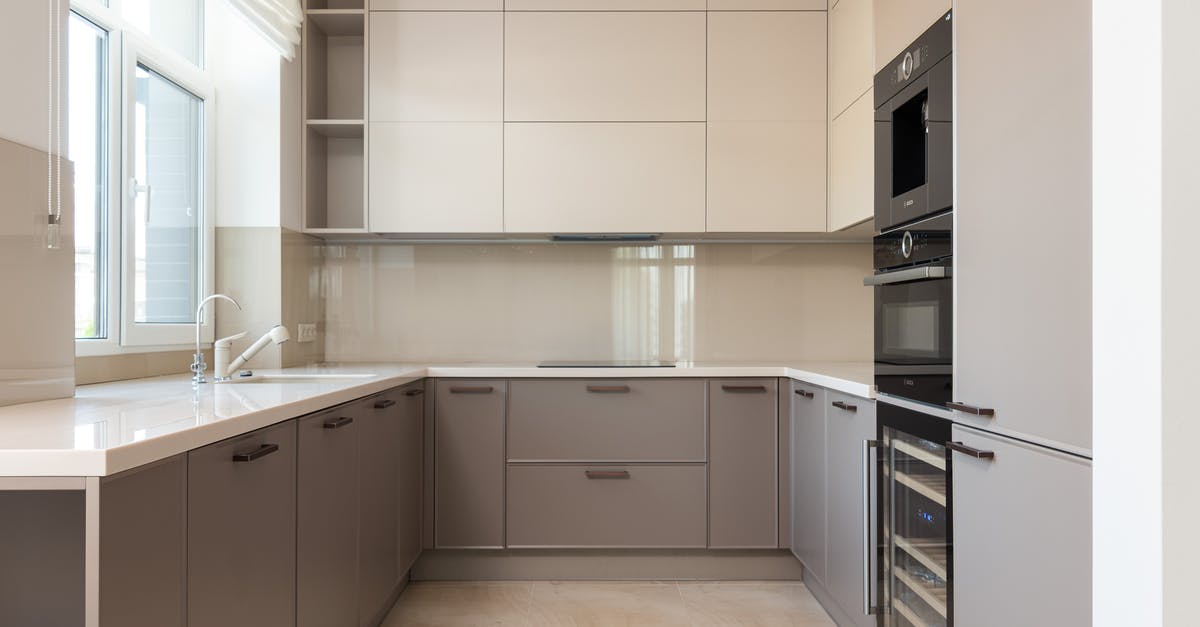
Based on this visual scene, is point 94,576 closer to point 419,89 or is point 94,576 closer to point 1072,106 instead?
point 1072,106

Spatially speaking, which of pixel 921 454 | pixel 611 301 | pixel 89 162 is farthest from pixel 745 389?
pixel 89 162

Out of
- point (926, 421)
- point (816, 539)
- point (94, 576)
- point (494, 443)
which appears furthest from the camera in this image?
point (494, 443)

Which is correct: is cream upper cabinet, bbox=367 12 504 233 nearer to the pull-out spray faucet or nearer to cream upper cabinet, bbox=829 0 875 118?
the pull-out spray faucet

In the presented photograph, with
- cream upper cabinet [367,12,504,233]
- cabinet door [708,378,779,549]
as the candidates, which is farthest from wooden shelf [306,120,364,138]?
cabinet door [708,378,779,549]

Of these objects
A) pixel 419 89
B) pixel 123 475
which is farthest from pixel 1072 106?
pixel 419 89

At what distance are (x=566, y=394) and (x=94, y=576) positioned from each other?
1994mm

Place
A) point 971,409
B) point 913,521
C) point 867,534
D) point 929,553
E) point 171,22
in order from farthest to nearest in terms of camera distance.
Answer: point 171,22 < point 867,534 < point 913,521 < point 929,553 < point 971,409

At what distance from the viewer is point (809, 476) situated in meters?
2.65

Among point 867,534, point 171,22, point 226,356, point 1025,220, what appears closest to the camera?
point 1025,220

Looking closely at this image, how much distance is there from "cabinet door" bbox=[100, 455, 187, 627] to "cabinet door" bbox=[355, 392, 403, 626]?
3.10 feet

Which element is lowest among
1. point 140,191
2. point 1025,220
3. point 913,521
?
point 913,521

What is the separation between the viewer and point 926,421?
1.74 m

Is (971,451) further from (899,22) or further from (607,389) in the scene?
(607,389)

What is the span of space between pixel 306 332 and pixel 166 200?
33.1 inches
